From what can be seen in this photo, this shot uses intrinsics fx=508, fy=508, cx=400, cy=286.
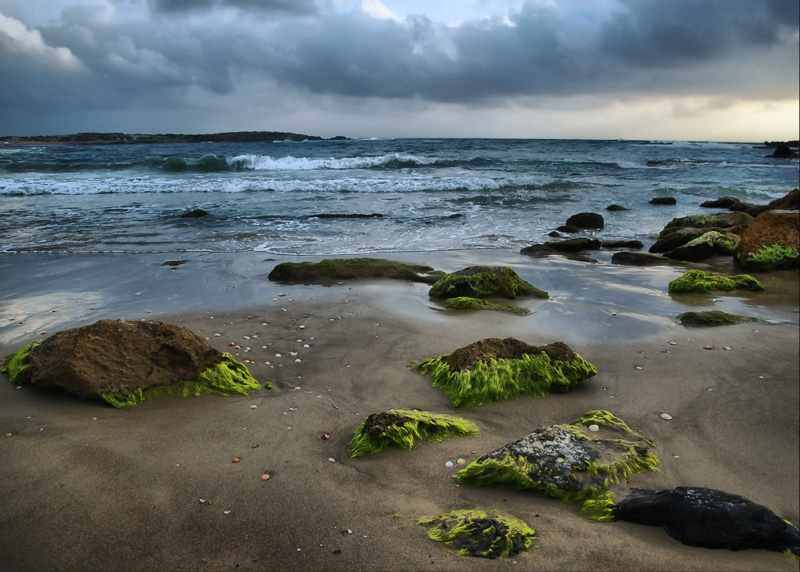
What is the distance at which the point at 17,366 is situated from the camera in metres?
4.34

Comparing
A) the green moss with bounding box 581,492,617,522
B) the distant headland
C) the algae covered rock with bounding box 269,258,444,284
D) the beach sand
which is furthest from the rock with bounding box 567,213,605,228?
the distant headland

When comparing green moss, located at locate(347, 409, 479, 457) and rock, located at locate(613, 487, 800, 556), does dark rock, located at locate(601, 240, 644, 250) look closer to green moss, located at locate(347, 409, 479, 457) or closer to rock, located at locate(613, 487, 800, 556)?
green moss, located at locate(347, 409, 479, 457)

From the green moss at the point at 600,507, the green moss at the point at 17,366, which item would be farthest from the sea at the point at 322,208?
the green moss at the point at 600,507

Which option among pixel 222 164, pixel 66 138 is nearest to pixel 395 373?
pixel 222 164

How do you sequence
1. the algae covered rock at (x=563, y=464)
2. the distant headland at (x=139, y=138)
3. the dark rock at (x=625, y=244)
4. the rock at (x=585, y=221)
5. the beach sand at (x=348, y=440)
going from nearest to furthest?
1. the beach sand at (x=348, y=440)
2. the algae covered rock at (x=563, y=464)
3. the dark rock at (x=625, y=244)
4. the rock at (x=585, y=221)
5. the distant headland at (x=139, y=138)

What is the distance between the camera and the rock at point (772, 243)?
26.9 feet

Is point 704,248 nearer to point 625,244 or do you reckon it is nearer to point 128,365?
point 625,244

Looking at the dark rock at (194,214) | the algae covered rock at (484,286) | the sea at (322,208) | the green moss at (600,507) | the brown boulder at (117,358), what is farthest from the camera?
the dark rock at (194,214)

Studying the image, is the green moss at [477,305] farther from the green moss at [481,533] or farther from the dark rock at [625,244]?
the dark rock at [625,244]

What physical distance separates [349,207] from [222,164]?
2108 cm

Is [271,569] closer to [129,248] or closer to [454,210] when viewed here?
[129,248]

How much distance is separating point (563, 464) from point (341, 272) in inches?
214

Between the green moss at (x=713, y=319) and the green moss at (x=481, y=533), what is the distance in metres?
3.94

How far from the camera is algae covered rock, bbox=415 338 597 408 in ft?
14.1
